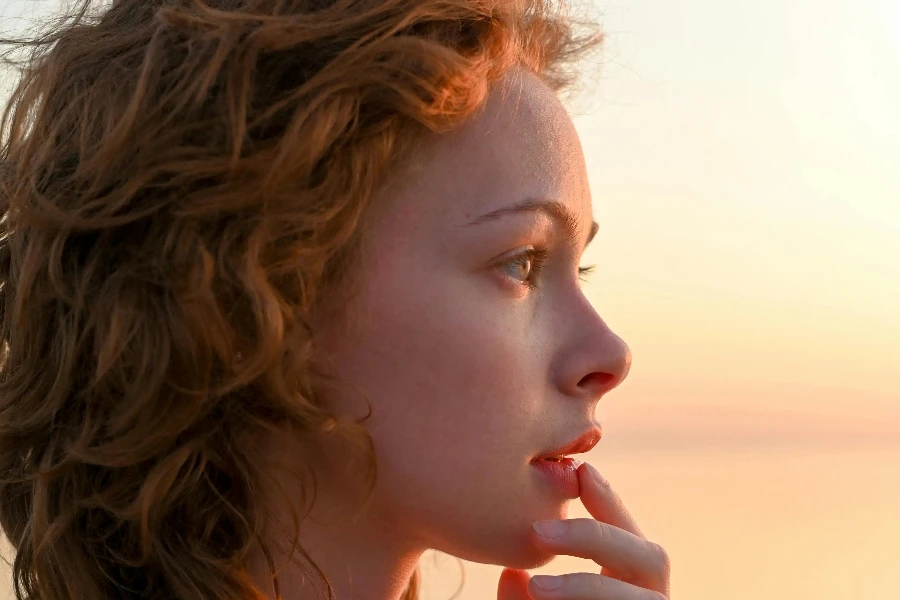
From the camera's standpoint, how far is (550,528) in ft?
4.64

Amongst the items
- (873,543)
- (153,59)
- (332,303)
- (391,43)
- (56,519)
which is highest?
(873,543)

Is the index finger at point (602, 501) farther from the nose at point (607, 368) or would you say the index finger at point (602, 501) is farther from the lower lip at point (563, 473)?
the nose at point (607, 368)

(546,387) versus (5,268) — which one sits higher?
(546,387)

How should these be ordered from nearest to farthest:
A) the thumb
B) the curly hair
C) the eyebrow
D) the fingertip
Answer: the curly hair → the eyebrow → the fingertip → the thumb

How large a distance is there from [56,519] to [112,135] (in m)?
0.56

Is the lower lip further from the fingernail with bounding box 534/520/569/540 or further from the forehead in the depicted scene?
the forehead

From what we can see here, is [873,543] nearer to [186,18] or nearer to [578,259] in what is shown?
[578,259]

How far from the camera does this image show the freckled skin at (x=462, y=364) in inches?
53.0

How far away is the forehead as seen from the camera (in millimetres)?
1381

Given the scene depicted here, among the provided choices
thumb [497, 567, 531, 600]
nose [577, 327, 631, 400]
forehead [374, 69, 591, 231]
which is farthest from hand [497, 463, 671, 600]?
forehead [374, 69, 591, 231]

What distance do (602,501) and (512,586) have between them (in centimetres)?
34

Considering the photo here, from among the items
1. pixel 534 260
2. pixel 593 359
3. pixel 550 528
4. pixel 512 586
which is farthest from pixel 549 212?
pixel 512 586

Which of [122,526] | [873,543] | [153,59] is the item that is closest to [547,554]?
[122,526]

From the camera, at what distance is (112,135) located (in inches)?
51.6
